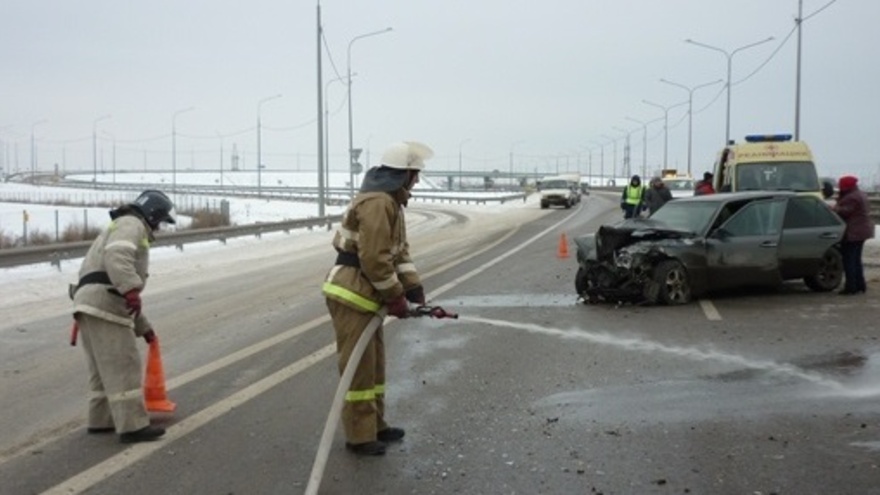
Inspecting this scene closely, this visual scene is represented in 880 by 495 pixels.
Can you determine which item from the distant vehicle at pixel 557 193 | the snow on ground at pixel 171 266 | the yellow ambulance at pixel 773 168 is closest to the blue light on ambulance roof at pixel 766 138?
the yellow ambulance at pixel 773 168

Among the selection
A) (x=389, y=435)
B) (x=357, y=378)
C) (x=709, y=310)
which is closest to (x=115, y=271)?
(x=357, y=378)

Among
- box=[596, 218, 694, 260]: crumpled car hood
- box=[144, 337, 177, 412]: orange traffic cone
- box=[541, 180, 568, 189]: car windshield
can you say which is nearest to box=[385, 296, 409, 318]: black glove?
box=[144, 337, 177, 412]: orange traffic cone

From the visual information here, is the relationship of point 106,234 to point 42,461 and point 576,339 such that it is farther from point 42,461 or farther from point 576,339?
point 576,339

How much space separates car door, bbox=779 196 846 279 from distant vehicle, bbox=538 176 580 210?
38736mm

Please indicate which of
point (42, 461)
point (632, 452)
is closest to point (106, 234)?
point (42, 461)

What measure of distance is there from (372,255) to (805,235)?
861 centimetres

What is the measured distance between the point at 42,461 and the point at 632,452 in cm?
347

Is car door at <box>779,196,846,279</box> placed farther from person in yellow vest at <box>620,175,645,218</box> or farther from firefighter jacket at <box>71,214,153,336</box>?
person in yellow vest at <box>620,175,645,218</box>

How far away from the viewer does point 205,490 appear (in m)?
4.75

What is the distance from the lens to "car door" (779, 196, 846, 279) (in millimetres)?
11758

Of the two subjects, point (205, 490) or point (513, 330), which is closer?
point (205, 490)

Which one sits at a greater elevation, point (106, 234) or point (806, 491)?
point (106, 234)

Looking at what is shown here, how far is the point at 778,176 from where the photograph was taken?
758 inches

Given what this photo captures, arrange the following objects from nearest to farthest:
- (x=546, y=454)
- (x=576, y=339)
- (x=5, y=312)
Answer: (x=546, y=454) < (x=576, y=339) < (x=5, y=312)
